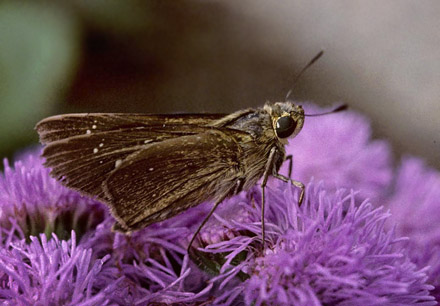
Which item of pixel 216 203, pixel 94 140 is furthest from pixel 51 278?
pixel 216 203

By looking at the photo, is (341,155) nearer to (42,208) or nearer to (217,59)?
(42,208)

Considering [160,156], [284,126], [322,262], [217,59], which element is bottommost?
[322,262]

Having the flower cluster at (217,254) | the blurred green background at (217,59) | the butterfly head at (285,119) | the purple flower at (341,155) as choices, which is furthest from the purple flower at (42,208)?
the blurred green background at (217,59)

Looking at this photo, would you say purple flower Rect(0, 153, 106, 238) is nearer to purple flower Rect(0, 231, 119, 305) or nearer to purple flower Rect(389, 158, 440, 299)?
purple flower Rect(0, 231, 119, 305)

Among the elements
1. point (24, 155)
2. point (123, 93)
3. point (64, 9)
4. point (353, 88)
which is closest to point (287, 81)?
point (353, 88)

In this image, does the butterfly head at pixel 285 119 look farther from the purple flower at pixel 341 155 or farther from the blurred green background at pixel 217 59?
the blurred green background at pixel 217 59

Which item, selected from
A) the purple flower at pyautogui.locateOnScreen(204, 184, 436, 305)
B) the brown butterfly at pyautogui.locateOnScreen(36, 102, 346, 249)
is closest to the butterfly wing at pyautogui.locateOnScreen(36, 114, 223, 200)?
the brown butterfly at pyautogui.locateOnScreen(36, 102, 346, 249)

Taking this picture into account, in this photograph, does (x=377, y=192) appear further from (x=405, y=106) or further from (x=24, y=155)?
(x=405, y=106)
